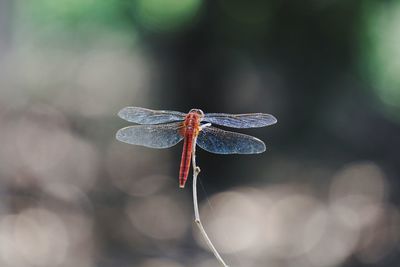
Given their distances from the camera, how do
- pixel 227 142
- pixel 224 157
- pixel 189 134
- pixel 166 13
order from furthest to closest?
pixel 224 157 < pixel 166 13 < pixel 227 142 < pixel 189 134

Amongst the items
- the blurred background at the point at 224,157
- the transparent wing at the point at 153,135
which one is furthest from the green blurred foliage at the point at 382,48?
the transparent wing at the point at 153,135

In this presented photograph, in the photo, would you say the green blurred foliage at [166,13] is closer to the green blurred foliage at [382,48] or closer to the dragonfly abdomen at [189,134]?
the green blurred foliage at [382,48]

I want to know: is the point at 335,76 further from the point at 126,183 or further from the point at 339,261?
the point at 126,183

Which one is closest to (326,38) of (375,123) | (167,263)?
(375,123)

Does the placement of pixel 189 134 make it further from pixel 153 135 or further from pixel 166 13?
pixel 166 13

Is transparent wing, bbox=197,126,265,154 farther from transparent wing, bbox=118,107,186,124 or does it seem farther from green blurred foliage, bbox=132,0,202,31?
green blurred foliage, bbox=132,0,202,31

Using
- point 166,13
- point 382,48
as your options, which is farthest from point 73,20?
point 382,48
